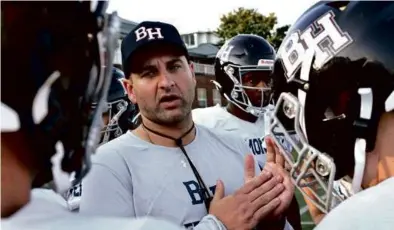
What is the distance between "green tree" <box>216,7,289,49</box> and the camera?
39.2 m

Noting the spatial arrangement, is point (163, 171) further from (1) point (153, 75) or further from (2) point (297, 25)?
(2) point (297, 25)

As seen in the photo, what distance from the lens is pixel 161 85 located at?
8.63 ft

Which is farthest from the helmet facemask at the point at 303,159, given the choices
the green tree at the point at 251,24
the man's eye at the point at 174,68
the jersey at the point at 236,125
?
the green tree at the point at 251,24

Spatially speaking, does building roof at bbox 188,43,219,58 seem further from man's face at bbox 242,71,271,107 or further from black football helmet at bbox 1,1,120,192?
black football helmet at bbox 1,1,120,192

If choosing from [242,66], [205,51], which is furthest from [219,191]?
[205,51]

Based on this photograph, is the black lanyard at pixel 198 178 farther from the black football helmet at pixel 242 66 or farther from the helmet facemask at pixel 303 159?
the black football helmet at pixel 242 66

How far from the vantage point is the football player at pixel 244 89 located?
459cm

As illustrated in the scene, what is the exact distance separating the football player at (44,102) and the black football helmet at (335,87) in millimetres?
692

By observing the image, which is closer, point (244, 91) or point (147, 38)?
point (147, 38)

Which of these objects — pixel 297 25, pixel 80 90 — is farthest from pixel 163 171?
pixel 80 90

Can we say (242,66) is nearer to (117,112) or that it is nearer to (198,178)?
(117,112)

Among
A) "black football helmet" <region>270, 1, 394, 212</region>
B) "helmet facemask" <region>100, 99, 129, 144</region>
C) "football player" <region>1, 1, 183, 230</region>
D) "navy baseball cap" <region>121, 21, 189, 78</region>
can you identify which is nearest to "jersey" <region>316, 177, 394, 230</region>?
"black football helmet" <region>270, 1, 394, 212</region>

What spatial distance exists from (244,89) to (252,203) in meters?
2.77

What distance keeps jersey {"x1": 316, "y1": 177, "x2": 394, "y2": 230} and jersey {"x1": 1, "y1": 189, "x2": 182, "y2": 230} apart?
1.23 feet
